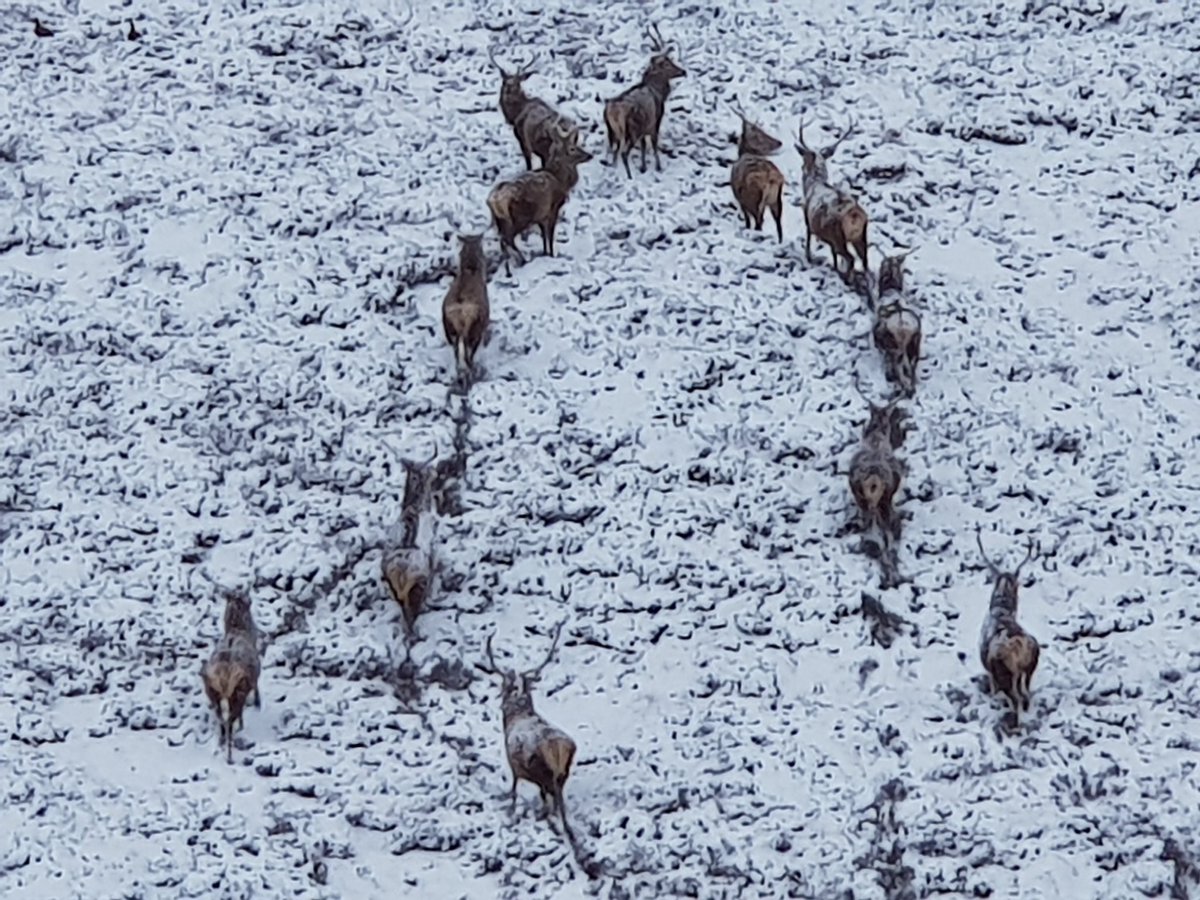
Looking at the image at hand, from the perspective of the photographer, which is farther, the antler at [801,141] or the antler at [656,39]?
the antler at [656,39]

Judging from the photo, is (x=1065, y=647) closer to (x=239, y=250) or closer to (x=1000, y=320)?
(x=1000, y=320)

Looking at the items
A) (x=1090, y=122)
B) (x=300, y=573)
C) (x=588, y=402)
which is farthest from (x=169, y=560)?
(x=1090, y=122)

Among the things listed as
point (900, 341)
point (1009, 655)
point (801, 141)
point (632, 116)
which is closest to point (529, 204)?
point (632, 116)

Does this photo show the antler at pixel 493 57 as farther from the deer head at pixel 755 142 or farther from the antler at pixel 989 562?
the antler at pixel 989 562

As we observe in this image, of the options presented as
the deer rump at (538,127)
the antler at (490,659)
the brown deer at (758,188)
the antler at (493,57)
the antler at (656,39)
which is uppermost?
the antler at (656,39)

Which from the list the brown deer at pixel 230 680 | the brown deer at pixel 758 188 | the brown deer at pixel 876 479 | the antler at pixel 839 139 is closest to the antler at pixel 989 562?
the brown deer at pixel 876 479

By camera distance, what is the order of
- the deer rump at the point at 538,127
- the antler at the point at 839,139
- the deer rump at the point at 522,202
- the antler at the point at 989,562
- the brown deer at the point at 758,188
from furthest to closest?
1. the deer rump at the point at 538,127
2. the antler at the point at 839,139
3. the brown deer at the point at 758,188
4. the deer rump at the point at 522,202
5. the antler at the point at 989,562
